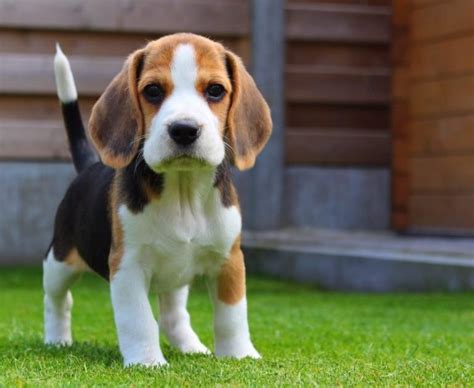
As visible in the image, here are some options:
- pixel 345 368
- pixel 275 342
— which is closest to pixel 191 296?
pixel 275 342

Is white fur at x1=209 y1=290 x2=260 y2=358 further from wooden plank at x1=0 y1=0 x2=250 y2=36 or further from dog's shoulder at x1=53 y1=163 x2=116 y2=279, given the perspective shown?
wooden plank at x1=0 y1=0 x2=250 y2=36

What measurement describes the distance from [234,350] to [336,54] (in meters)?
6.24

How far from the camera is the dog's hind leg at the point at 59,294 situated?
447 centimetres

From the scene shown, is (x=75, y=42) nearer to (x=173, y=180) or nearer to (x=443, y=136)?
(x=443, y=136)

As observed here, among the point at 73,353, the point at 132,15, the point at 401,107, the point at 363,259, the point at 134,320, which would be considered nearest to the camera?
the point at 134,320

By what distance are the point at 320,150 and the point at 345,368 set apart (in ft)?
20.4

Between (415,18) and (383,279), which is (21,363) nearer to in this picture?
(383,279)

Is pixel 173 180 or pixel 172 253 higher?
pixel 173 180

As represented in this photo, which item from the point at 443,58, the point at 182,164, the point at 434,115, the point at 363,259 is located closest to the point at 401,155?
the point at 434,115

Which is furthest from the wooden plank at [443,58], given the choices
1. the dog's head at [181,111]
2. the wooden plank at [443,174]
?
the dog's head at [181,111]

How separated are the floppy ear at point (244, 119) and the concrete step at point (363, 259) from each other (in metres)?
3.18

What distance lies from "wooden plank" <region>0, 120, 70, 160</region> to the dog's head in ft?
16.4

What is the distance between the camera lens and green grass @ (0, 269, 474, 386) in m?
3.38

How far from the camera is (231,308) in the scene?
3945 mm
